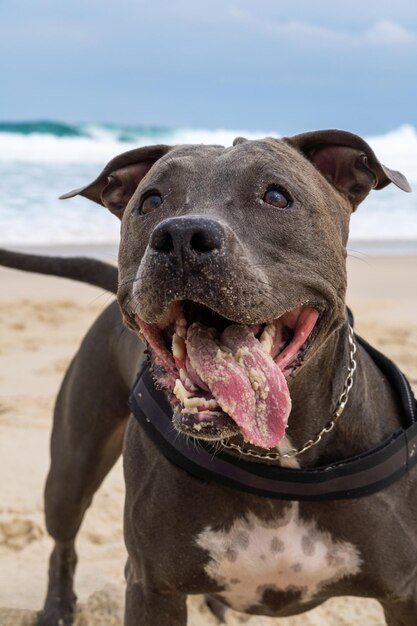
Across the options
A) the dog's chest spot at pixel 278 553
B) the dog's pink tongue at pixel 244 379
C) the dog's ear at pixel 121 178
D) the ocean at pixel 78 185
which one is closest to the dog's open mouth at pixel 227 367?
the dog's pink tongue at pixel 244 379

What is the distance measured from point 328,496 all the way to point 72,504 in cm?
149

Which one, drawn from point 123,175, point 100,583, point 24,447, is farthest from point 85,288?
point 123,175

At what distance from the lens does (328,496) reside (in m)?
2.78

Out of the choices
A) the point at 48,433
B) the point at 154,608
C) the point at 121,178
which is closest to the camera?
the point at 154,608

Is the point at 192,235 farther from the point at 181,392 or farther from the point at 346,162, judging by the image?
the point at 346,162

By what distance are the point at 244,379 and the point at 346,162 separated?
3.06ft

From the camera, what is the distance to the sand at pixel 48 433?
3977 millimetres

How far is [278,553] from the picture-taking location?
2.82 metres

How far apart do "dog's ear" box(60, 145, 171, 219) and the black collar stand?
0.86 metres

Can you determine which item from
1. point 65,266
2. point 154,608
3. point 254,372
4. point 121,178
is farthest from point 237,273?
point 65,266

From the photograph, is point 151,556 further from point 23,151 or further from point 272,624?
point 23,151

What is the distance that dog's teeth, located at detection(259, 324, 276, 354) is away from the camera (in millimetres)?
2516

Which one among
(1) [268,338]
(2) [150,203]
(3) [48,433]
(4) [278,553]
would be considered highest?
(2) [150,203]

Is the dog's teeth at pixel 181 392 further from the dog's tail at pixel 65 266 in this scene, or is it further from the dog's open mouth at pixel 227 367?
the dog's tail at pixel 65 266
